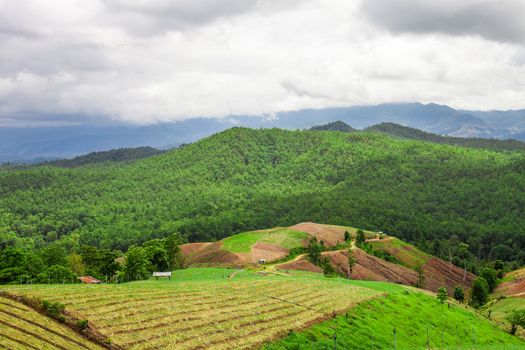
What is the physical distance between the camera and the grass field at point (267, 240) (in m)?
135

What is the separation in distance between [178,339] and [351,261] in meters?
82.3

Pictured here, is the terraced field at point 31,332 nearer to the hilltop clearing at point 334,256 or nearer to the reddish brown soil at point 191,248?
the hilltop clearing at point 334,256

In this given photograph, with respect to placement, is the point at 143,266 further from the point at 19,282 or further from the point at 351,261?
the point at 351,261

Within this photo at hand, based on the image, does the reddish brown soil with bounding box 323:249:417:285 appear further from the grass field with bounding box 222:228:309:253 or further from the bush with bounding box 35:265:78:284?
the bush with bounding box 35:265:78:284

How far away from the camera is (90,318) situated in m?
47.0

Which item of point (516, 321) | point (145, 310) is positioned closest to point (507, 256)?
point (516, 321)

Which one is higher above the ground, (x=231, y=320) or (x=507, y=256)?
(x=231, y=320)

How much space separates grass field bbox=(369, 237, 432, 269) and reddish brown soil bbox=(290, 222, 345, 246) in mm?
11054

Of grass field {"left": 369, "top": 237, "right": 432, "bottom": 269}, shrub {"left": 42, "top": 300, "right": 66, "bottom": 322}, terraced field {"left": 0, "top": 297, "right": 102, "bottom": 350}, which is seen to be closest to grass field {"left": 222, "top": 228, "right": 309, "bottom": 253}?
grass field {"left": 369, "top": 237, "right": 432, "bottom": 269}

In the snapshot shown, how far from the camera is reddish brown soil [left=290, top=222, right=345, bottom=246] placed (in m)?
148

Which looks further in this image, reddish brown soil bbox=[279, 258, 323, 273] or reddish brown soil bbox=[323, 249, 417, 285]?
reddish brown soil bbox=[323, 249, 417, 285]

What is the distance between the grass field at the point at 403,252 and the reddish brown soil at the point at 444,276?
272 cm

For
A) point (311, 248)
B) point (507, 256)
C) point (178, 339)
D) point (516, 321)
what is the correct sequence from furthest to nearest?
point (507, 256), point (311, 248), point (516, 321), point (178, 339)

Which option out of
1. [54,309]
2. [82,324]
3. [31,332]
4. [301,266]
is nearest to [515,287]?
[301,266]
